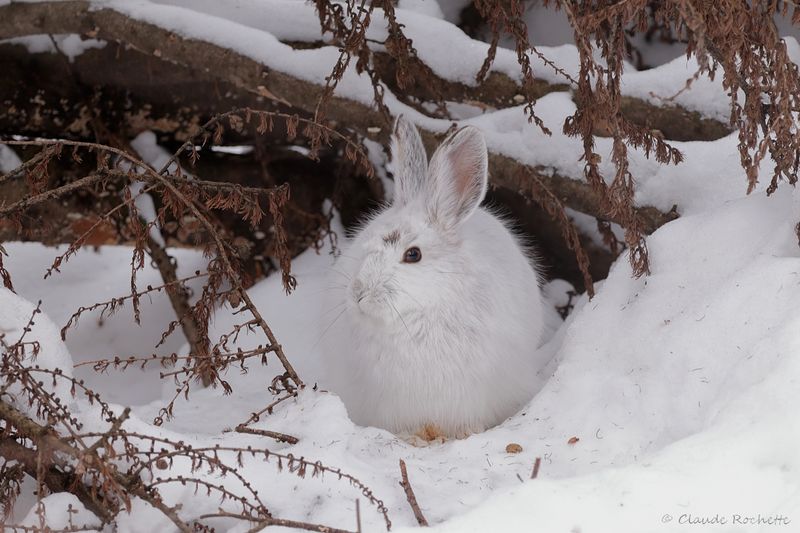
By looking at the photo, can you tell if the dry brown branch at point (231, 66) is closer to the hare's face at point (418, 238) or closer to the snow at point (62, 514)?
the hare's face at point (418, 238)

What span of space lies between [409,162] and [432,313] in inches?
28.0

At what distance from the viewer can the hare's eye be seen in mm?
3680

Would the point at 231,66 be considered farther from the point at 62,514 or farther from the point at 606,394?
the point at 62,514

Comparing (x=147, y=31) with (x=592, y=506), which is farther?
(x=147, y=31)

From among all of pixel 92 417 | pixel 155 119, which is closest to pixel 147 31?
pixel 155 119

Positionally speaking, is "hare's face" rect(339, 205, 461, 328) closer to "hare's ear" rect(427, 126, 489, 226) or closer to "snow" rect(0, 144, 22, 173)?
"hare's ear" rect(427, 126, 489, 226)

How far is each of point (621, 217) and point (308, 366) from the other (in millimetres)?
1884

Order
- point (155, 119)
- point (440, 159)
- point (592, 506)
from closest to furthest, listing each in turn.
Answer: point (592, 506)
point (440, 159)
point (155, 119)

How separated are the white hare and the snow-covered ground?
8.9 inches

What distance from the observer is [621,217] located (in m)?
3.38

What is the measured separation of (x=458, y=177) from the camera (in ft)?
12.5

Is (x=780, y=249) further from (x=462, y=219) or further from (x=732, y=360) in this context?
(x=462, y=219)

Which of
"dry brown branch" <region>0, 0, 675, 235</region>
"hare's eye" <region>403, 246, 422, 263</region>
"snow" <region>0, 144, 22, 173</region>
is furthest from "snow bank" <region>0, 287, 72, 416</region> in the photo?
"snow" <region>0, 144, 22, 173</region>

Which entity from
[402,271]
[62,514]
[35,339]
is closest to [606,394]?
[402,271]
